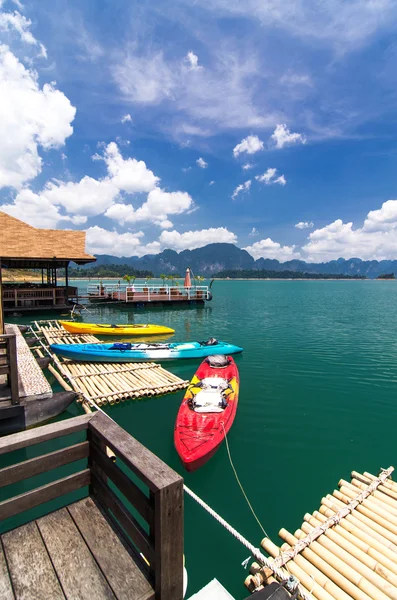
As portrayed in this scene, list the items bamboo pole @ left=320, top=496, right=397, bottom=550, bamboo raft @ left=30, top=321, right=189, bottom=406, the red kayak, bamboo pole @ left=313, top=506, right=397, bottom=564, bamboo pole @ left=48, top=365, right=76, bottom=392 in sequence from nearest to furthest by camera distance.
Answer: bamboo pole @ left=313, top=506, right=397, bottom=564 < bamboo pole @ left=320, top=496, right=397, bottom=550 < the red kayak < bamboo raft @ left=30, top=321, right=189, bottom=406 < bamboo pole @ left=48, top=365, right=76, bottom=392

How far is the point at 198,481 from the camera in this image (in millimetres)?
6883

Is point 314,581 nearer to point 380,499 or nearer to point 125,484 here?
point 380,499

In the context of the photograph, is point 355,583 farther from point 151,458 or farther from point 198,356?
point 198,356

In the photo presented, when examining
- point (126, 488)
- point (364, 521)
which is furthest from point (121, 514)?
point (364, 521)

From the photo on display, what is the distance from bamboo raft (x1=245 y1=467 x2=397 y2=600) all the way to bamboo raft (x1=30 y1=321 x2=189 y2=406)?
7138mm

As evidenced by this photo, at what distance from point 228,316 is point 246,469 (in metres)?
26.4

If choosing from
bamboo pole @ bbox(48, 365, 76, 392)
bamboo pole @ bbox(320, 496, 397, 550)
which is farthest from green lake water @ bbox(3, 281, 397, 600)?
bamboo pole @ bbox(48, 365, 76, 392)

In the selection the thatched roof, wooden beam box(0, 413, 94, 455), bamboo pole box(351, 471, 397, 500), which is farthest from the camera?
the thatched roof

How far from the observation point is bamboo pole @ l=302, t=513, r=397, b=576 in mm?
4164

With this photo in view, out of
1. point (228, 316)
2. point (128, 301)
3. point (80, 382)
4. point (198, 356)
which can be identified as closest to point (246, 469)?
point (80, 382)

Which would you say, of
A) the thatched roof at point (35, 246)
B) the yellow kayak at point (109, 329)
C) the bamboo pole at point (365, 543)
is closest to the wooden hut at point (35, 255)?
the thatched roof at point (35, 246)

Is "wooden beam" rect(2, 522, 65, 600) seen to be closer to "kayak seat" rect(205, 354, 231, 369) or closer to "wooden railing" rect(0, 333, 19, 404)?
"wooden railing" rect(0, 333, 19, 404)

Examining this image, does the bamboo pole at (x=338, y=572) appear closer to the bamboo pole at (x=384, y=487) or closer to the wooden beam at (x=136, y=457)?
the bamboo pole at (x=384, y=487)

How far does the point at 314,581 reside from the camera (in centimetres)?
395
